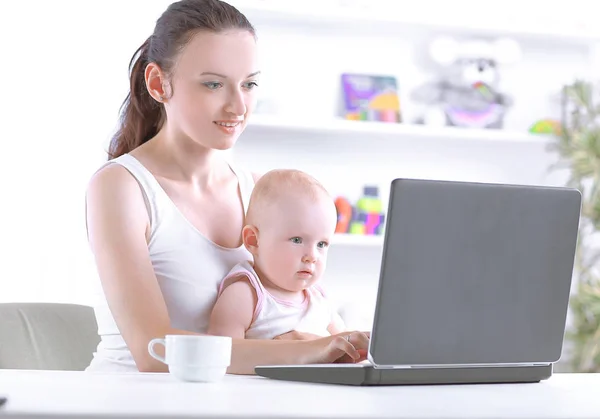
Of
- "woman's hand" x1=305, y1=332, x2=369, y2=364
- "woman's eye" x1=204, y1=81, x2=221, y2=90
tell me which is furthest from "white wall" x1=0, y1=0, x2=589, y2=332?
"woman's hand" x1=305, y1=332, x2=369, y2=364

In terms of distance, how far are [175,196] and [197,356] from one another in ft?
2.54

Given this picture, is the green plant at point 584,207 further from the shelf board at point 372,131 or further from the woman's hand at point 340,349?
the woman's hand at point 340,349

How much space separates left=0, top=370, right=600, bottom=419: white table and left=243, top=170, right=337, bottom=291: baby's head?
1.45ft

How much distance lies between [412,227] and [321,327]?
72cm

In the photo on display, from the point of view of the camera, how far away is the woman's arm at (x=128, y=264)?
1567mm

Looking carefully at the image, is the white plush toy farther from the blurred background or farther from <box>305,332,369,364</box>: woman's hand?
<box>305,332,369,364</box>: woman's hand

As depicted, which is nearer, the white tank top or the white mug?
the white mug

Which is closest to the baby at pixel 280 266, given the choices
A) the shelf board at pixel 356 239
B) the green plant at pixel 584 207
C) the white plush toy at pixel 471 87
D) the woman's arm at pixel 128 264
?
the woman's arm at pixel 128 264

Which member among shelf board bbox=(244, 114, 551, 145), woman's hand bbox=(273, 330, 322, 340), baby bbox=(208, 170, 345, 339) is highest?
shelf board bbox=(244, 114, 551, 145)

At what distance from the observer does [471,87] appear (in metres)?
3.95

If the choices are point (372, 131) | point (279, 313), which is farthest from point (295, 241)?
point (372, 131)

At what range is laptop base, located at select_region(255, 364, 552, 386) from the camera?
1119 mm

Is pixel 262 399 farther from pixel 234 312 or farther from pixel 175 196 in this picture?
pixel 175 196

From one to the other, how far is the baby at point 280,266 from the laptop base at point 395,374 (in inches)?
15.2
